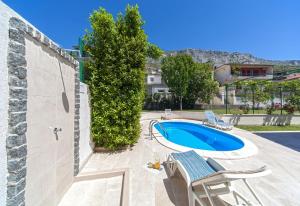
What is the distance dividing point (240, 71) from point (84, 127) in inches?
1419

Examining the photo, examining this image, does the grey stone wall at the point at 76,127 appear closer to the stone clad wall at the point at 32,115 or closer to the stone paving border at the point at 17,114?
the stone clad wall at the point at 32,115

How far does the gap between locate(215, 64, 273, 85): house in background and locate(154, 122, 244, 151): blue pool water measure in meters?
23.2

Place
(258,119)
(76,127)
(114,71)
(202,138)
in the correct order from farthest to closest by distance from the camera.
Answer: (258,119)
(202,138)
(114,71)
(76,127)

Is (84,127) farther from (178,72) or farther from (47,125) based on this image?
(178,72)

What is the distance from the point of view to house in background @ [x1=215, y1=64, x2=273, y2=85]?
3195 centimetres

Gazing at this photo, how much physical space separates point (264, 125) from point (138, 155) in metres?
11.2

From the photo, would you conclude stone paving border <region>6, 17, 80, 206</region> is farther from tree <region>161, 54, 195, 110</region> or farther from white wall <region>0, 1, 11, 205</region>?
tree <region>161, 54, 195, 110</region>

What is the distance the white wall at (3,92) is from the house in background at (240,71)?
112 feet

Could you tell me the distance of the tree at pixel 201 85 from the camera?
2362 cm

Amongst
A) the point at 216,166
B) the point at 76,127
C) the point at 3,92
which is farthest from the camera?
the point at 76,127

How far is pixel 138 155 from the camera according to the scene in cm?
588

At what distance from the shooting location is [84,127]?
5.14 m

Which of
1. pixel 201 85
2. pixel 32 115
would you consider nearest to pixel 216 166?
pixel 32 115

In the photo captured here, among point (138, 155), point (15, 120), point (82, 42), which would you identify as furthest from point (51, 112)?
point (82, 42)
